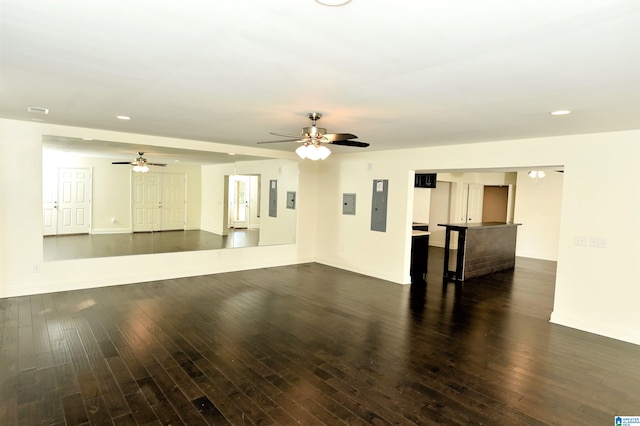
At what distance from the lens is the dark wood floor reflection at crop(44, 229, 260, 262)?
17.9 feet

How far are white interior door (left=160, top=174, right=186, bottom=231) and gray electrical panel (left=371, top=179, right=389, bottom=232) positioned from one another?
3.82 m

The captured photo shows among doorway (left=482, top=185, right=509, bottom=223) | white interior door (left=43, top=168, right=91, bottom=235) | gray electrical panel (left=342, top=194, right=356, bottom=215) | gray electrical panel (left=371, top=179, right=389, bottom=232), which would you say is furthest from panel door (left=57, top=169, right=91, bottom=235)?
doorway (left=482, top=185, right=509, bottom=223)

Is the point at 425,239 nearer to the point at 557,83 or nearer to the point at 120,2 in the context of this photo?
the point at 557,83

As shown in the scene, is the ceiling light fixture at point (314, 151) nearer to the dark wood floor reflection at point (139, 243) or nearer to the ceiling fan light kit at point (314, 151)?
the ceiling fan light kit at point (314, 151)

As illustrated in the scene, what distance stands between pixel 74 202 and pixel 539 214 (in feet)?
34.6

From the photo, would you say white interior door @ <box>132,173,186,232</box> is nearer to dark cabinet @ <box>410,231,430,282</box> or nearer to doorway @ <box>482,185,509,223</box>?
dark cabinet @ <box>410,231,430,282</box>

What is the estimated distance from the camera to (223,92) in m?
3.05

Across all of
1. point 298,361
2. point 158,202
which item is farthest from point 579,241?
point 158,202

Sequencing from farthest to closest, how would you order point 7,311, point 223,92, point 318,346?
point 7,311, point 318,346, point 223,92

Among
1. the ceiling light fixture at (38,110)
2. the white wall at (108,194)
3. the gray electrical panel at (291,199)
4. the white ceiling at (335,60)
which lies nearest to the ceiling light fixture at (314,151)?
the white ceiling at (335,60)

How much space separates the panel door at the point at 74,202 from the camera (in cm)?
563

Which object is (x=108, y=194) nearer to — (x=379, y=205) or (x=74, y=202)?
(x=74, y=202)

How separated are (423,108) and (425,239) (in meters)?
3.97

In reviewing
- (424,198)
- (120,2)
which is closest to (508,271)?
(424,198)
